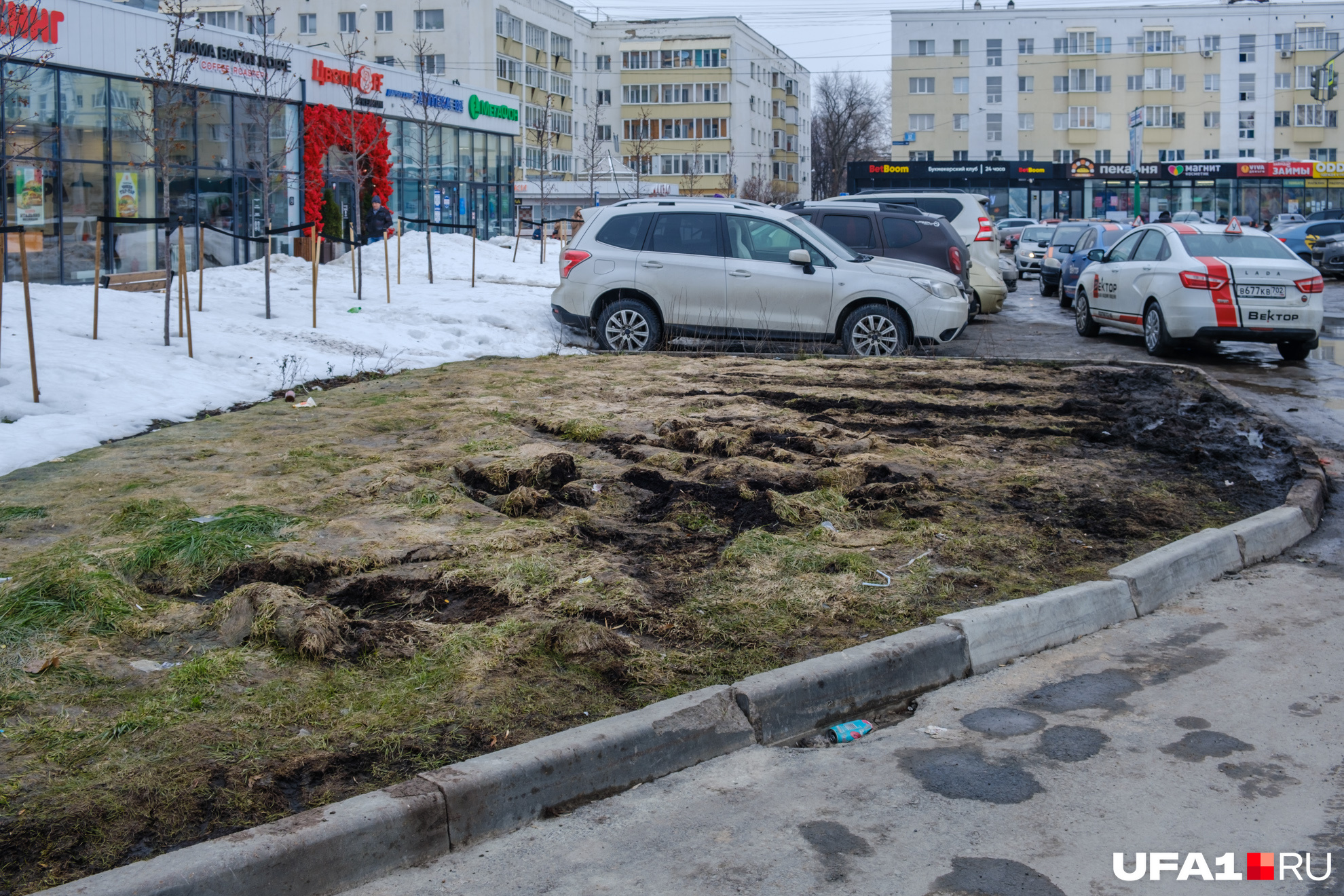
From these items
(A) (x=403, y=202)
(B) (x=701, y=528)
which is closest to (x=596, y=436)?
(B) (x=701, y=528)

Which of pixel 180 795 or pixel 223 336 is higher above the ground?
pixel 223 336

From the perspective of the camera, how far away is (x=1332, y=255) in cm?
3331

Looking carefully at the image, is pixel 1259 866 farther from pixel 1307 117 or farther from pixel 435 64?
pixel 1307 117

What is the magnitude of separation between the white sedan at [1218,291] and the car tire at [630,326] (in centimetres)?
621

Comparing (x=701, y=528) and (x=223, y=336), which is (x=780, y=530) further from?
(x=223, y=336)

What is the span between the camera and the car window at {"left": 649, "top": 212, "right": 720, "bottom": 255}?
14.6 meters

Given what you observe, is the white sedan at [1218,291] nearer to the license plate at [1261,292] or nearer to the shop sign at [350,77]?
the license plate at [1261,292]

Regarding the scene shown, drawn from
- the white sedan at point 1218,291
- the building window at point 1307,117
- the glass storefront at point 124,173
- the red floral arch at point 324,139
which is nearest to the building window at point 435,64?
the red floral arch at point 324,139

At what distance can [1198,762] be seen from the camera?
13.2 ft

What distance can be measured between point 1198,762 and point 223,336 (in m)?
12.2

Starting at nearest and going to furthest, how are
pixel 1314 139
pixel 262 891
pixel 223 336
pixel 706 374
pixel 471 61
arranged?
1. pixel 262 891
2. pixel 706 374
3. pixel 223 336
4. pixel 471 61
5. pixel 1314 139

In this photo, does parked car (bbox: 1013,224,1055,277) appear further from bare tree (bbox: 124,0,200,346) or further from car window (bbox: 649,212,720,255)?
bare tree (bbox: 124,0,200,346)

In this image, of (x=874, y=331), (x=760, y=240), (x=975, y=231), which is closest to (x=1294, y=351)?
(x=874, y=331)

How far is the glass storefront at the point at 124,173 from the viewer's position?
23078 mm
